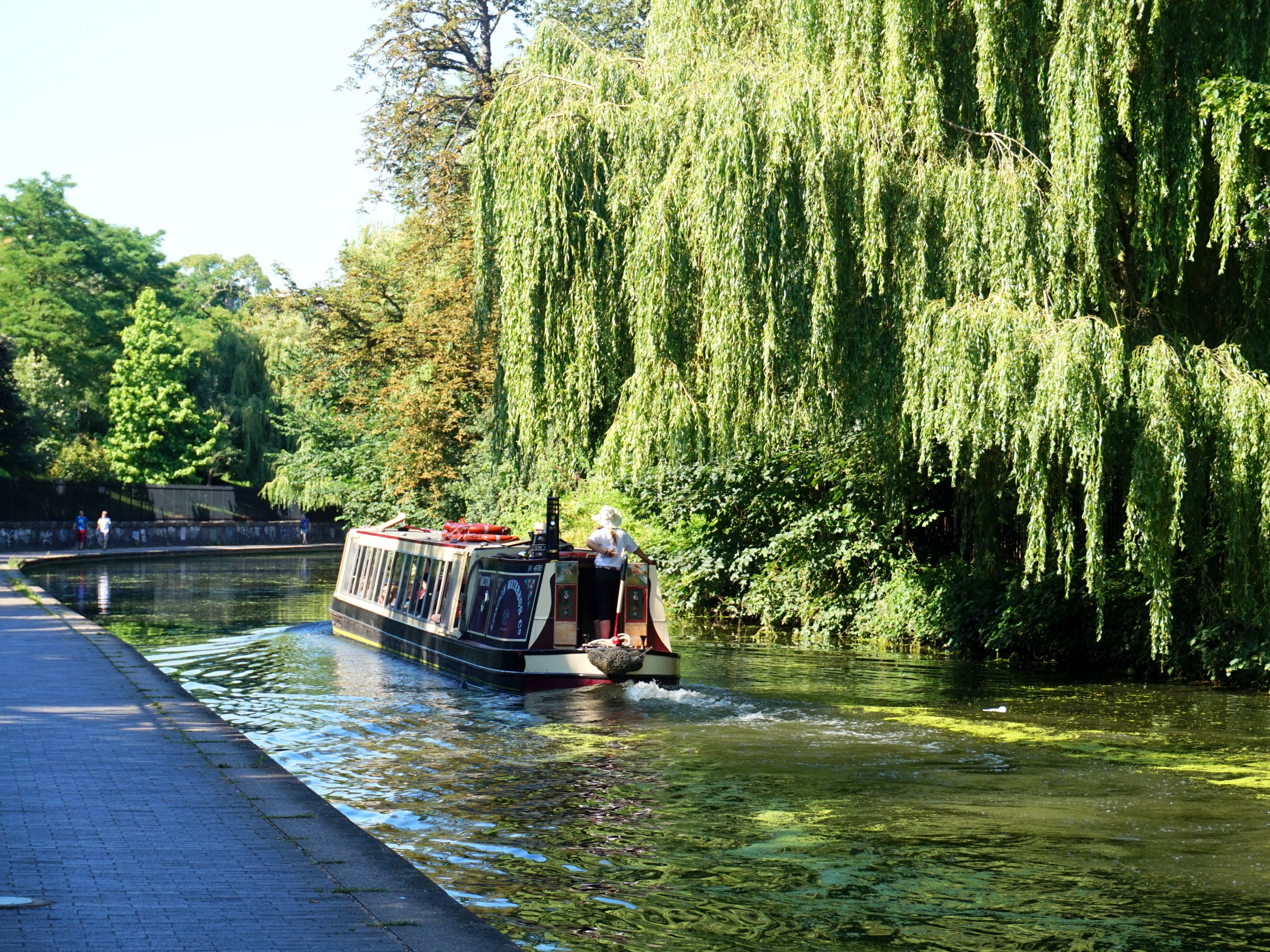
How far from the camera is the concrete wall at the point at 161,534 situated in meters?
52.6

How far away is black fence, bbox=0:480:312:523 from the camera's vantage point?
55.0 meters

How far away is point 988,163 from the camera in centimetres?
1616

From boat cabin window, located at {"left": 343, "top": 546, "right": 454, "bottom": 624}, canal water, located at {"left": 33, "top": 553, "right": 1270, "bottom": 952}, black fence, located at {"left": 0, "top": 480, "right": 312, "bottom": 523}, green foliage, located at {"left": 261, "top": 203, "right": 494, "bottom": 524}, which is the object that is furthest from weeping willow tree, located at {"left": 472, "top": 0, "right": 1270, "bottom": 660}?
black fence, located at {"left": 0, "top": 480, "right": 312, "bottom": 523}

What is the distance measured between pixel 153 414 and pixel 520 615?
53.2 m

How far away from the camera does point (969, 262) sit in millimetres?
15953

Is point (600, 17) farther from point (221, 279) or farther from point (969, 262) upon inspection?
point (221, 279)

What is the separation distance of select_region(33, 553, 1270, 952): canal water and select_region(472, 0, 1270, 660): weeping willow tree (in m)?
2.64

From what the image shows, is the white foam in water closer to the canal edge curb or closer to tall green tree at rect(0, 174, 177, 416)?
the canal edge curb

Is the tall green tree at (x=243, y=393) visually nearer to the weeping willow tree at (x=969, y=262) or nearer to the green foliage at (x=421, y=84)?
the green foliage at (x=421, y=84)

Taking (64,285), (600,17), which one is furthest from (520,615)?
(64,285)

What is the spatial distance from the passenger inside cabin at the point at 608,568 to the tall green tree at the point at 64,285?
169ft

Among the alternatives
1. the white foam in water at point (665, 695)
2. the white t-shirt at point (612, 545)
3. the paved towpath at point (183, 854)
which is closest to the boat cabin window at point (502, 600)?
the white t-shirt at point (612, 545)

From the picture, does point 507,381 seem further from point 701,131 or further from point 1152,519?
point 1152,519

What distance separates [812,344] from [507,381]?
16.1 feet
